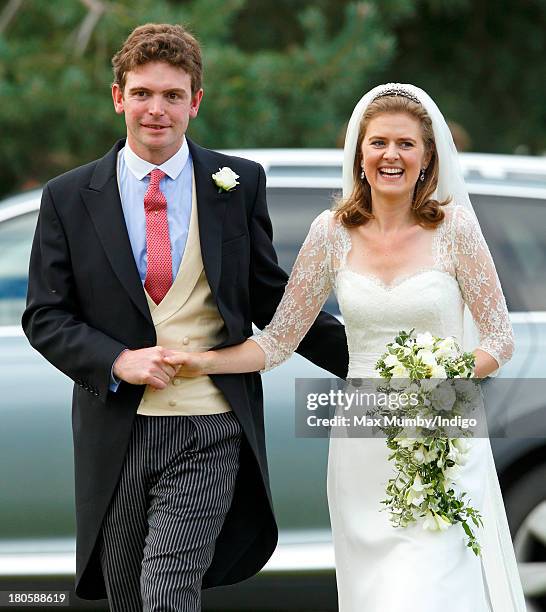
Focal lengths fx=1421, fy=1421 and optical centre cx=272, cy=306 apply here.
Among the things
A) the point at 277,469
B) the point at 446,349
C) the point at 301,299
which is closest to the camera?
the point at 446,349

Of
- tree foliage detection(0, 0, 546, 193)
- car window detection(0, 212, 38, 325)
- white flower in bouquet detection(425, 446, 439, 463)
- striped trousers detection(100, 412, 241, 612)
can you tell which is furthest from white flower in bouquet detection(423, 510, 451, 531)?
tree foliage detection(0, 0, 546, 193)

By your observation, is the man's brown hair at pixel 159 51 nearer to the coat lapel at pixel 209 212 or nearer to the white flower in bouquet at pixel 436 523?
the coat lapel at pixel 209 212

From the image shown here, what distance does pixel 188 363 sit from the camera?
417 cm

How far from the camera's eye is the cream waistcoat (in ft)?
13.9

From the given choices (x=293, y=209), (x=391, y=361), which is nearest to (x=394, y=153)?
(x=391, y=361)

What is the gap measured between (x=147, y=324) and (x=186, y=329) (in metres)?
0.13

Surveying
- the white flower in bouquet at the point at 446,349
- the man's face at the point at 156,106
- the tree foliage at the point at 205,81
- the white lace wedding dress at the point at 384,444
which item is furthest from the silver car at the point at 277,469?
the tree foliage at the point at 205,81

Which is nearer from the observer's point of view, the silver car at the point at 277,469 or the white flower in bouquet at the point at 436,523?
the white flower in bouquet at the point at 436,523

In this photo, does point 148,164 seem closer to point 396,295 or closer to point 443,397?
point 396,295

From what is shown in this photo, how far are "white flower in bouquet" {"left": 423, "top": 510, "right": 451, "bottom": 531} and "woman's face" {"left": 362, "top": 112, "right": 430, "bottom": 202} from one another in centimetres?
101

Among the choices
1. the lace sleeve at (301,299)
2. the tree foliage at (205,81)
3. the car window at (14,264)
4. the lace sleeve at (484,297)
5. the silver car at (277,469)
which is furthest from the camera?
the tree foliage at (205,81)

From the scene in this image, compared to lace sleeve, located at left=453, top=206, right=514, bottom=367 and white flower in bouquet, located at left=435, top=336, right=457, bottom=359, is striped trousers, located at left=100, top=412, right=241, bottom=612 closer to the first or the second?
white flower in bouquet, located at left=435, top=336, right=457, bottom=359

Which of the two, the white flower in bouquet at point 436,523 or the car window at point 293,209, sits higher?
the car window at point 293,209

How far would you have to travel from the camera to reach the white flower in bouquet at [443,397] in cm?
416
